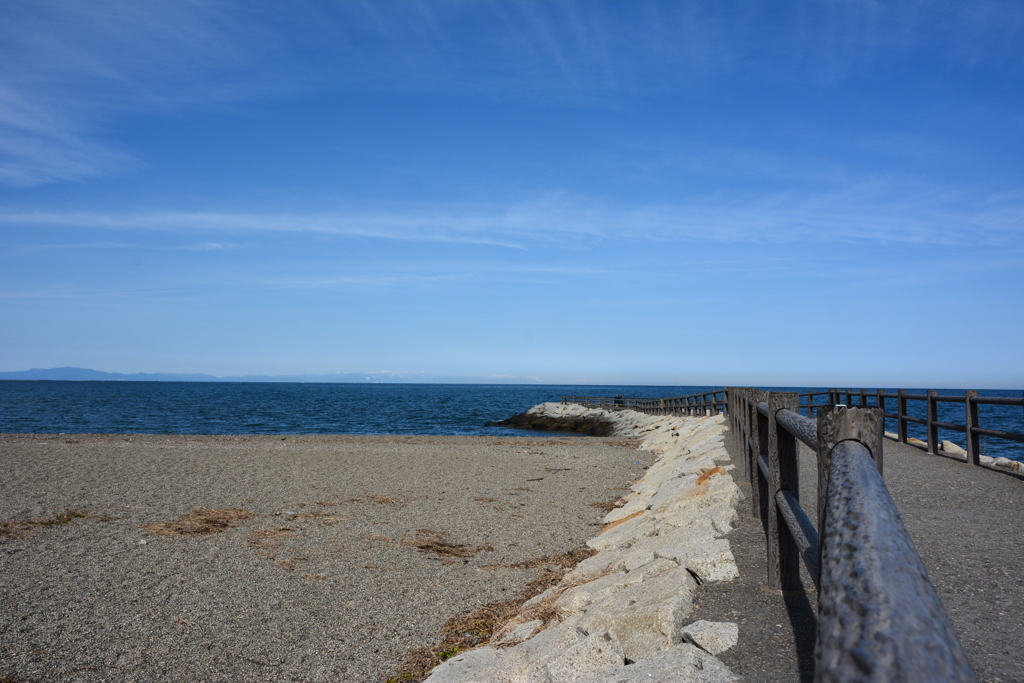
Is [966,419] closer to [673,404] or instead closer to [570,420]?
[673,404]

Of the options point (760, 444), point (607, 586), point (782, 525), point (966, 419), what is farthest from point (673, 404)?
point (782, 525)

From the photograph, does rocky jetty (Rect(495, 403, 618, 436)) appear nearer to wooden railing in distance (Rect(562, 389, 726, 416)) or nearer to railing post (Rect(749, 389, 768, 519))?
wooden railing in distance (Rect(562, 389, 726, 416))

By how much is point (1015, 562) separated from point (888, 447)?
7.84m

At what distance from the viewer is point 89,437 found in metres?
22.9

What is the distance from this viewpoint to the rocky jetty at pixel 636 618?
119 inches

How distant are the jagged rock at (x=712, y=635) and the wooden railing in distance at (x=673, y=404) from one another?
54.5 feet

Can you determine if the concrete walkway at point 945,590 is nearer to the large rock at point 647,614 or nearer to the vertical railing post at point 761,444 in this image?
the large rock at point 647,614

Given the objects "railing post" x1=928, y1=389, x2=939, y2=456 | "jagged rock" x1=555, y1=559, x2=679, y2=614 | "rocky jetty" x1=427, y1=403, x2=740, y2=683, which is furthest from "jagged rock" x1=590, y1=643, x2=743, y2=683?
"railing post" x1=928, y1=389, x2=939, y2=456

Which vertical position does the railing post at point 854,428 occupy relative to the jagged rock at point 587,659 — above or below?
above

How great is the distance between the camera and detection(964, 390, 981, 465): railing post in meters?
8.93

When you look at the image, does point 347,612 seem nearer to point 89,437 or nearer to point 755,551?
point 755,551

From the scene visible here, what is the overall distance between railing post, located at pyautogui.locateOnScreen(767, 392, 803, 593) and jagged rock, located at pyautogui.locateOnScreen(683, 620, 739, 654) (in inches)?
18.5

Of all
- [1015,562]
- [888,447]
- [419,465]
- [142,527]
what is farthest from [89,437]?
[1015,562]

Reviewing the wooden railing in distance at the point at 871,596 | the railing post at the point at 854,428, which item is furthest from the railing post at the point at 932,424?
the wooden railing in distance at the point at 871,596
